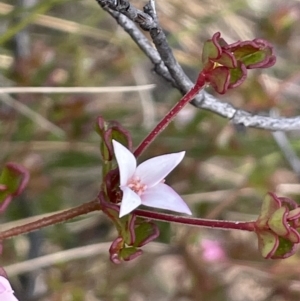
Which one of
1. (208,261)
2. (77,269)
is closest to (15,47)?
(77,269)

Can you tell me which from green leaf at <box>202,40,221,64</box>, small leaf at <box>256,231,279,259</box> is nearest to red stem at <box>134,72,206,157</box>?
green leaf at <box>202,40,221,64</box>

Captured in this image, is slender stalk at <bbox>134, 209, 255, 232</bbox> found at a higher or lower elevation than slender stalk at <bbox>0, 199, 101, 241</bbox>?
higher

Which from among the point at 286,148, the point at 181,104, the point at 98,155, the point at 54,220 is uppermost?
the point at 181,104

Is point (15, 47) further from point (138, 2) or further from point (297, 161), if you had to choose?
point (297, 161)

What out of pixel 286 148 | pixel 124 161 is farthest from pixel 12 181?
pixel 286 148

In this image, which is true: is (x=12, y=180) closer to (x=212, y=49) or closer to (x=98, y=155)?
(x=212, y=49)

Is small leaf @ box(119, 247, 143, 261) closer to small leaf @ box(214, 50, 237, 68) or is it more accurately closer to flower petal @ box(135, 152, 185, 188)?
flower petal @ box(135, 152, 185, 188)

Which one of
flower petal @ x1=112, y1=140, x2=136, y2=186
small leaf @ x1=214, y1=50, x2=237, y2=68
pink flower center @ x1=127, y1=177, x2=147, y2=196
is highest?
small leaf @ x1=214, y1=50, x2=237, y2=68
